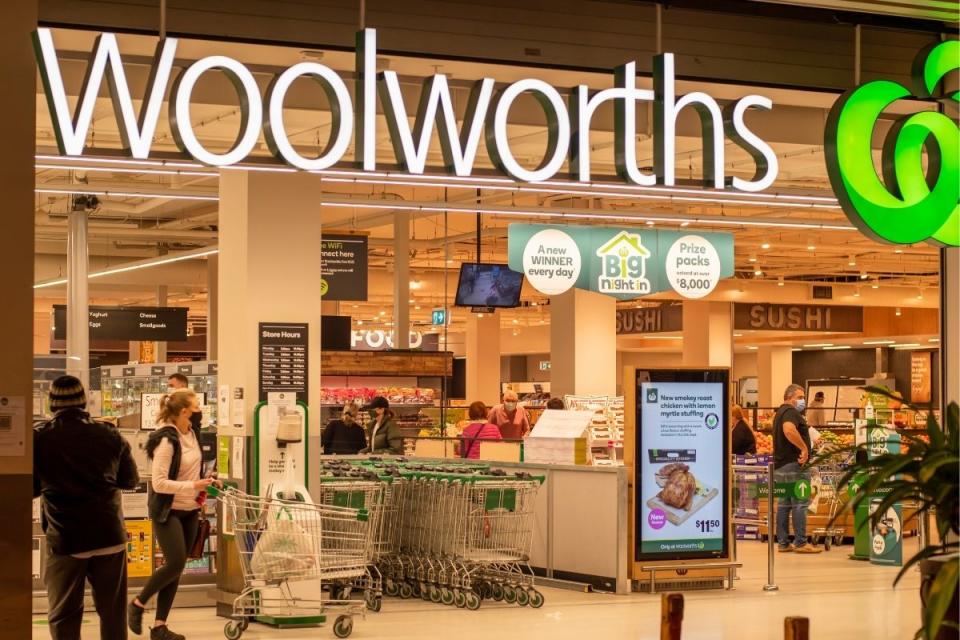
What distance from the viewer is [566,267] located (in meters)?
15.5

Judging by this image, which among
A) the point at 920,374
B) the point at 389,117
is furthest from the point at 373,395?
→ the point at 920,374

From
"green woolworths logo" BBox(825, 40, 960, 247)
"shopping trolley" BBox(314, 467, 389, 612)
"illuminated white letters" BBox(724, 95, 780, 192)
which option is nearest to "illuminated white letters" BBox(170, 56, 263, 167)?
"illuminated white letters" BBox(724, 95, 780, 192)

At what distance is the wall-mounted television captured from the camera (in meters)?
20.0

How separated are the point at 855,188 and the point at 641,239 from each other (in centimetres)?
870

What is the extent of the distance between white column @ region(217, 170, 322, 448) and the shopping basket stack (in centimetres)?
96

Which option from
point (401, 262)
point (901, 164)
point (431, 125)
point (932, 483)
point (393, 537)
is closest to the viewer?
point (932, 483)

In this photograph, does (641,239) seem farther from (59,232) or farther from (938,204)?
(59,232)

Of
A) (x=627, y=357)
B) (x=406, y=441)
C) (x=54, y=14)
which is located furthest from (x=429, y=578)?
(x=627, y=357)

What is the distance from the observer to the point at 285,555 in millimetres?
Result: 8938

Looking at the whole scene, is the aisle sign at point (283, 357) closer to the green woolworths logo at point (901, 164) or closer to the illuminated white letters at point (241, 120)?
the illuminated white letters at point (241, 120)

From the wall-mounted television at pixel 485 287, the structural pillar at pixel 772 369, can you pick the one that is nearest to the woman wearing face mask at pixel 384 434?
the wall-mounted television at pixel 485 287

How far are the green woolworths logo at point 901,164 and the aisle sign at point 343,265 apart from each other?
11096 mm

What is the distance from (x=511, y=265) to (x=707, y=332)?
15571 millimetres

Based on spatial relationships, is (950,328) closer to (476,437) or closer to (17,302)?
(17,302)
